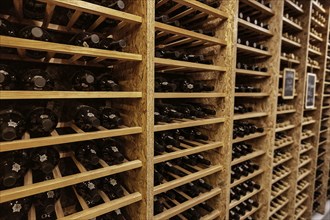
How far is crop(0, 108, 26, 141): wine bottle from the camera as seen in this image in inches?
27.3

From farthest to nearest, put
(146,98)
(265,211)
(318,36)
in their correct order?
(318,36), (265,211), (146,98)

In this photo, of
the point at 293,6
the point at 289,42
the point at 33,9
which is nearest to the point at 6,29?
the point at 33,9

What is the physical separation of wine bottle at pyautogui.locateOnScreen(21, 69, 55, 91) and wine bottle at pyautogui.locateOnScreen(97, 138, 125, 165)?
1.34ft

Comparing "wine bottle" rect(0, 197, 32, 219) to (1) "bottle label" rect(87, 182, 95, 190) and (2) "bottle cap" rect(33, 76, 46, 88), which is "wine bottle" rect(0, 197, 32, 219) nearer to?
(1) "bottle label" rect(87, 182, 95, 190)

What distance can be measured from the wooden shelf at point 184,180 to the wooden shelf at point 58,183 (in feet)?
0.68

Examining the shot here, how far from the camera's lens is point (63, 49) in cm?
80

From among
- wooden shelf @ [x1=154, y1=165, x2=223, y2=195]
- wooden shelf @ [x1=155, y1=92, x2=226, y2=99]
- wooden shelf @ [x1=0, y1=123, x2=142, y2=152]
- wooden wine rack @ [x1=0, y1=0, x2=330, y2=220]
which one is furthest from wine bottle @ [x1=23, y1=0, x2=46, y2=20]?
wooden shelf @ [x1=154, y1=165, x2=223, y2=195]

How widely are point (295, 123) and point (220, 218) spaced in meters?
1.61

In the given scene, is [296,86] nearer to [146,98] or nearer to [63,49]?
[146,98]

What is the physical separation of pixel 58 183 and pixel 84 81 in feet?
1.59

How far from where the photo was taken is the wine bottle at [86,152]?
97 centimetres

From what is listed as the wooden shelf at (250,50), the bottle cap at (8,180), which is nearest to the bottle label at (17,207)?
the bottle cap at (8,180)

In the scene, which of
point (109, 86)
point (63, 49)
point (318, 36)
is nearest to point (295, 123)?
point (318, 36)

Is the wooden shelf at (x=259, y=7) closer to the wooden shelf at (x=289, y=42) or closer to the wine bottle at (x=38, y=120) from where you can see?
the wooden shelf at (x=289, y=42)
